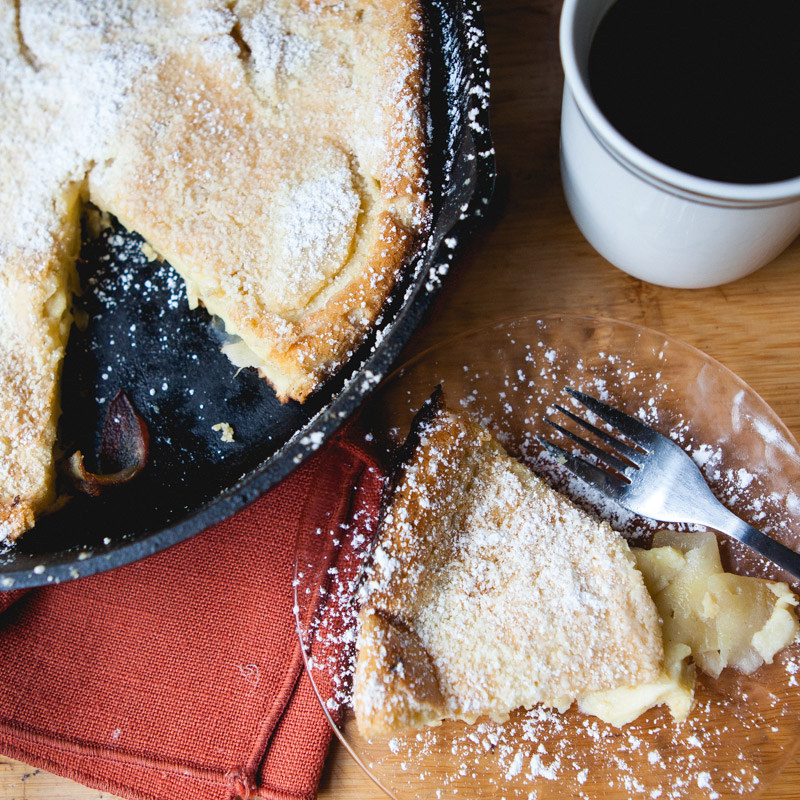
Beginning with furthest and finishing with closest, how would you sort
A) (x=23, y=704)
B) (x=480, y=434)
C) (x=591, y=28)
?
(x=23, y=704) → (x=480, y=434) → (x=591, y=28)

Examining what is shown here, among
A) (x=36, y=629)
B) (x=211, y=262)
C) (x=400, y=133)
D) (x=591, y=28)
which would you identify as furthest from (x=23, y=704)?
(x=591, y=28)

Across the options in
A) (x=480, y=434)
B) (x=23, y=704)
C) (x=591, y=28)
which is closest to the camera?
(x=591, y=28)

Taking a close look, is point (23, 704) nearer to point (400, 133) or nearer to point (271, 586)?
point (271, 586)

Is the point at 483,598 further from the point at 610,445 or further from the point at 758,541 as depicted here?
the point at 758,541

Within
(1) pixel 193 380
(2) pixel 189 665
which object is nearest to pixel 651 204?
(1) pixel 193 380

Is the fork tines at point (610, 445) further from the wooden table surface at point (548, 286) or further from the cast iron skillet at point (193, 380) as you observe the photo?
the cast iron skillet at point (193, 380)
